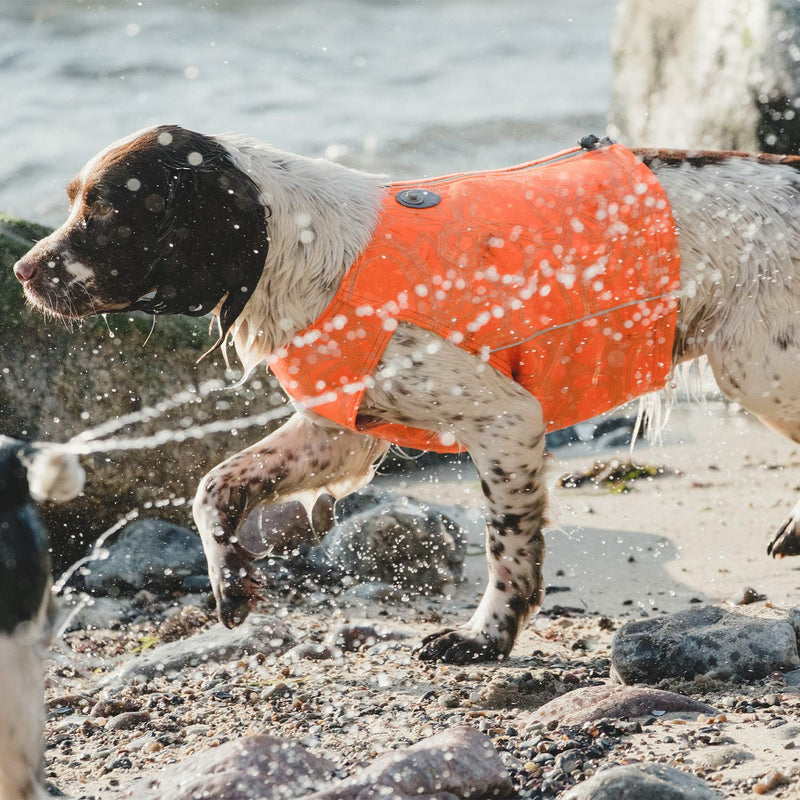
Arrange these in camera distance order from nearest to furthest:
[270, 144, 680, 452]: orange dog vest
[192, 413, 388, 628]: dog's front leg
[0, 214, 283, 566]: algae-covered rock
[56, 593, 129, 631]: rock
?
1. [270, 144, 680, 452]: orange dog vest
2. [192, 413, 388, 628]: dog's front leg
3. [56, 593, 129, 631]: rock
4. [0, 214, 283, 566]: algae-covered rock

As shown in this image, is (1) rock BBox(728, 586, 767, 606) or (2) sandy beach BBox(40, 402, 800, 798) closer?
(2) sandy beach BBox(40, 402, 800, 798)

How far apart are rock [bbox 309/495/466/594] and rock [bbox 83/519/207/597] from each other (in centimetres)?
51

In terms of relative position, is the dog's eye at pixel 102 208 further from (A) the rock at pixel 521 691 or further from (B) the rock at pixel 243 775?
(A) the rock at pixel 521 691

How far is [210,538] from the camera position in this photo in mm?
3869

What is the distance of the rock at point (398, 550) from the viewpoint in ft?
15.5

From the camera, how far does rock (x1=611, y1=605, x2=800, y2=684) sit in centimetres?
342

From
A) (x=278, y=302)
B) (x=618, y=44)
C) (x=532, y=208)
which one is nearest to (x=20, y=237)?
(x=278, y=302)

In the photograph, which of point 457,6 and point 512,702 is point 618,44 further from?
point 457,6

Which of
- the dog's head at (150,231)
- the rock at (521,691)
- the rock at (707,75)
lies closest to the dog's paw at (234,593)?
the rock at (521,691)

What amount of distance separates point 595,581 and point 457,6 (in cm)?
1923

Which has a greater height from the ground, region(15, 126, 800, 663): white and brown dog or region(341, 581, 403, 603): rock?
region(15, 126, 800, 663): white and brown dog

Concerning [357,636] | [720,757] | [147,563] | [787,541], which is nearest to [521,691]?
[357,636]

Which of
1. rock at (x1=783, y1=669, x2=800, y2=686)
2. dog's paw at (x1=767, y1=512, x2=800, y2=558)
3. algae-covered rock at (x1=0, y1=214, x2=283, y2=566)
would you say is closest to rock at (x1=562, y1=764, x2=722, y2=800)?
rock at (x1=783, y1=669, x2=800, y2=686)

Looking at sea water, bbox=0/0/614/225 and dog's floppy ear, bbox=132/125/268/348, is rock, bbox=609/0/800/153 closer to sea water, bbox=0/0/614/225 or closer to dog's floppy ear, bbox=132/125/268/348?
sea water, bbox=0/0/614/225
